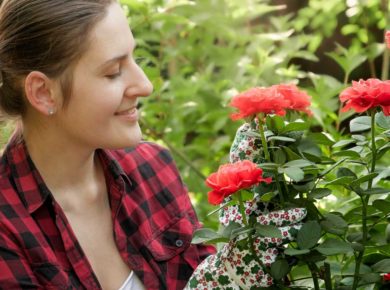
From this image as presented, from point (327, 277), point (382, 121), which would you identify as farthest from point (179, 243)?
point (382, 121)

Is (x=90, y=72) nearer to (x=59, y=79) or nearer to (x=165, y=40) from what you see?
(x=59, y=79)

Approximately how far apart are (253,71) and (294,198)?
1002 millimetres

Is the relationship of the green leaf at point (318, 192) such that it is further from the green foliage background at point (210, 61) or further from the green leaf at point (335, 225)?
the green foliage background at point (210, 61)

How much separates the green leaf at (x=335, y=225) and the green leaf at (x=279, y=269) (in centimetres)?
9

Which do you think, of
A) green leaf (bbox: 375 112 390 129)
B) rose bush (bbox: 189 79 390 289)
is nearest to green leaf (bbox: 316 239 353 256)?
rose bush (bbox: 189 79 390 289)

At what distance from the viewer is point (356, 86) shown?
4.13 feet

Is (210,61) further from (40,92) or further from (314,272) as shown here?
(314,272)

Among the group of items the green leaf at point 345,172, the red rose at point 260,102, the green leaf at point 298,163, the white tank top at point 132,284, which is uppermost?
the red rose at point 260,102

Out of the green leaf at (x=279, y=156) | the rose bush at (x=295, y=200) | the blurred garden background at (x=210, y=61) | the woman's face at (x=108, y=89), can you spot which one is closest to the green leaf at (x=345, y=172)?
the rose bush at (x=295, y=200)

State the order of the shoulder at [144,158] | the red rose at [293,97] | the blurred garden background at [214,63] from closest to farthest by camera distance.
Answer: the red rose at [293,97] → the shoulder at [144,158] → the blurred garden background at [214,63]

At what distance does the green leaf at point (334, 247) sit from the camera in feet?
4.06

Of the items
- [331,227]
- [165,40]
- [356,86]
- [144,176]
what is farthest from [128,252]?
[165,40]

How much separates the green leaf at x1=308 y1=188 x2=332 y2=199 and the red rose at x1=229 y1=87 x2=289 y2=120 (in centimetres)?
14

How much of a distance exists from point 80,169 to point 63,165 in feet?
0.16
